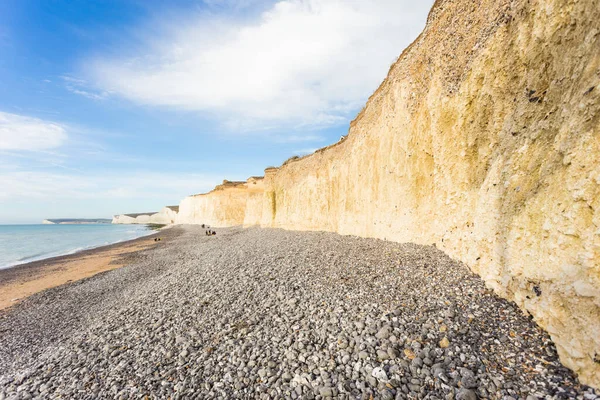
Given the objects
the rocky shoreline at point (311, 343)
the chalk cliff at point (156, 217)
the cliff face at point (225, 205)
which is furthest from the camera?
the chalk cliff at point (156, 217)

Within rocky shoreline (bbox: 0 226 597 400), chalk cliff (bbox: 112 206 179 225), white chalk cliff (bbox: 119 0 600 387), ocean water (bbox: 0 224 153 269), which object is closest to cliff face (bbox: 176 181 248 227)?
ocean water (bbox: 0 224 153 269)

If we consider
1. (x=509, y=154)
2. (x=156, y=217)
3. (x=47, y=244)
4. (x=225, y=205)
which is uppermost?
(x=225, y=205)

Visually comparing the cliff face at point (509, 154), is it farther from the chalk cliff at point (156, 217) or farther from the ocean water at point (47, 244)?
the chalk cliff at point (156, 217)

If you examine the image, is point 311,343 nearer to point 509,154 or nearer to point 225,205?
point 509,154

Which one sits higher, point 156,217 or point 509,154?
point 509,154

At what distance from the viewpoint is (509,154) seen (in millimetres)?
5094

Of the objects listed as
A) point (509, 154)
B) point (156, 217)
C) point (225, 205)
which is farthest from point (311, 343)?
point (156, 217)

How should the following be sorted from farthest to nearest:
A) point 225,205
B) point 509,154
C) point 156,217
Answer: point 156,217 → point 225,205 → point 509,154

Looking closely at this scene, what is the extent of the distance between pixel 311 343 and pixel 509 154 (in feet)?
16.6

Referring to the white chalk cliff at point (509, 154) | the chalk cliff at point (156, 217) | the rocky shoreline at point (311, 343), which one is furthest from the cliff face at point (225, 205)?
the rocky shoreline at point (311, 343)

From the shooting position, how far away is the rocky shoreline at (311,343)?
131 inches

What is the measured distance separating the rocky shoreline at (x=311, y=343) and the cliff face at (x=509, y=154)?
587mm

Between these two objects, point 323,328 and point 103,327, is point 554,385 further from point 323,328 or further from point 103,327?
point 103,327

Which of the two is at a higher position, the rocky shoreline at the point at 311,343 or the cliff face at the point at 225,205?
the cliff face at the point at 225,205
